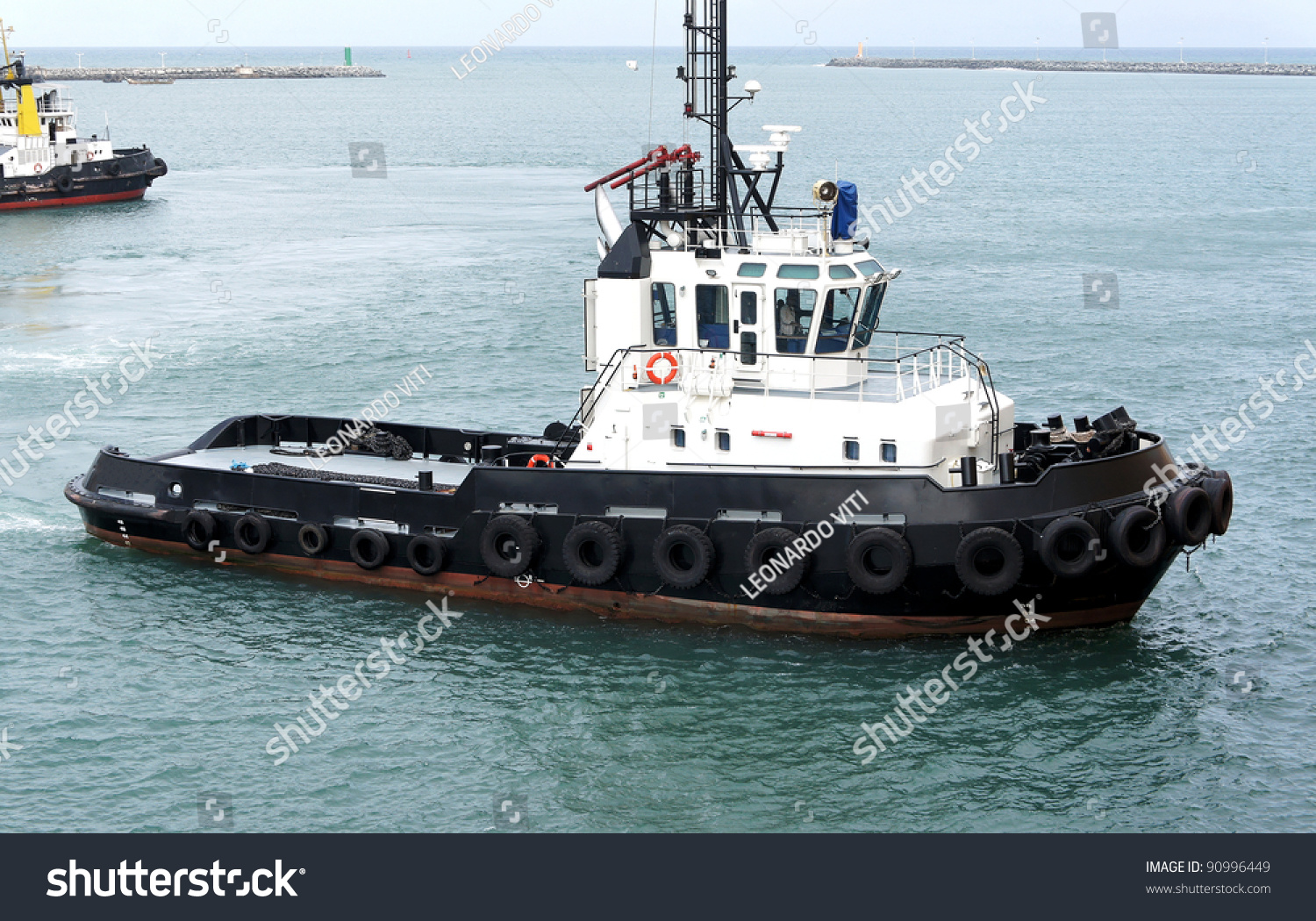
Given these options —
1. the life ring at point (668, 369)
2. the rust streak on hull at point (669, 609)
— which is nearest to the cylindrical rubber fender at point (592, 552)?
the rust streak on hull at point (669, 609)

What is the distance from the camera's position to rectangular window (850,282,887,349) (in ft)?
51.3

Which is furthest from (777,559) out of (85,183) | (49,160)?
(49,160)

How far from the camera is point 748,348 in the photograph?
51.2 feet

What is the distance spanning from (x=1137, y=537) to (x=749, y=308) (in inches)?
189

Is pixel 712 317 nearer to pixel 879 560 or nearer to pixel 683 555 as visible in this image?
pixel 683 555

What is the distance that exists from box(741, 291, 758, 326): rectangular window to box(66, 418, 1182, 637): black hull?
6.03 feet

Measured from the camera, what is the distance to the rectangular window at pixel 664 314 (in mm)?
15812

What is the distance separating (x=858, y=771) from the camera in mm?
12531

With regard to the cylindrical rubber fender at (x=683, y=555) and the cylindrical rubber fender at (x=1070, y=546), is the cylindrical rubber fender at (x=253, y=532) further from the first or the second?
the cylindrical rubber fender at (x=1070, y=546)

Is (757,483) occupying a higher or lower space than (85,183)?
lower

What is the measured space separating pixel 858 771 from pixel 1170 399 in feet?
50.8

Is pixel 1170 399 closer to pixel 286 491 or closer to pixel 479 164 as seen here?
pixel 286 491

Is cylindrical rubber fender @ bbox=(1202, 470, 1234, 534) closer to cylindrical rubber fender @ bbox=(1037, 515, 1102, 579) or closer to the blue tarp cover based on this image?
cylindrical rubber fender @ bbox=(1037, 515, 1102, 579)
